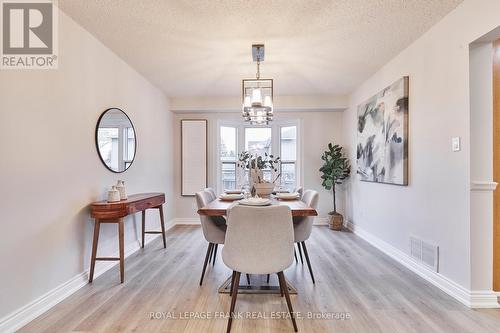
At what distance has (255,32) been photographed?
2541 mm

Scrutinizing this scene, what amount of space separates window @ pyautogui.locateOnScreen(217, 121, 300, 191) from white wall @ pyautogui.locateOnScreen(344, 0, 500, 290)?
7.55ft

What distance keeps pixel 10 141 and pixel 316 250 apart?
343 cm

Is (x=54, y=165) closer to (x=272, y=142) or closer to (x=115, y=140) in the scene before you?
(x=115, y=140)

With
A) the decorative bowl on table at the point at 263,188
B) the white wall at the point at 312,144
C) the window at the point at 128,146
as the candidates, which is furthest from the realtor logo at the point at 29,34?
the white wall at the point at 312,144

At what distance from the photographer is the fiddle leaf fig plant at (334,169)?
4594 millimetres

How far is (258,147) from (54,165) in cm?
380

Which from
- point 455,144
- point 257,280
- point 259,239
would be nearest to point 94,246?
point 257,280

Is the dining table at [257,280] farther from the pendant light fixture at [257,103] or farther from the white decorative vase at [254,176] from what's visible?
the pendant light fixture at [257,103]

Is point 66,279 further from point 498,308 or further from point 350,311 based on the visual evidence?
point 498,308

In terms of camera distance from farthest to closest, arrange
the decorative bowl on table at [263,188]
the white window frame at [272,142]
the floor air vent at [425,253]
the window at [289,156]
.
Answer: the window at [289,156], the white window frame at [272,142], the decorative bowl on table at [263,188], the floor air vent at [425,253]

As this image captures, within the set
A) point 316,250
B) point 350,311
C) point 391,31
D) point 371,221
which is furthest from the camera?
point 371,221

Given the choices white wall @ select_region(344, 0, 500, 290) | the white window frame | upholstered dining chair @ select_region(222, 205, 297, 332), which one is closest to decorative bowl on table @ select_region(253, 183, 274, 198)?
upholstered dining chair @ select_region(222, 205, 297, 332)

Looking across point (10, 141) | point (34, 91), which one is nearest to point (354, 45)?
point (34, 91)

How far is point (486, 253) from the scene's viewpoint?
6.70 ft
